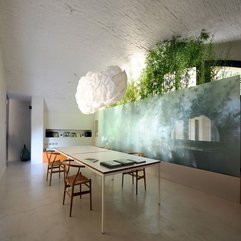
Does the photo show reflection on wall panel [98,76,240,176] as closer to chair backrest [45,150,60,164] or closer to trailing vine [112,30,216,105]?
trailing vine [112,30,216,105]

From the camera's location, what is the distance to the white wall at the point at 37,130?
230 inches

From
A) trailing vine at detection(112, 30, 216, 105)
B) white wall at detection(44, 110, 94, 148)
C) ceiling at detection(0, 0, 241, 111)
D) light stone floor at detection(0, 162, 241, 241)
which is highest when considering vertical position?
ceiling at detection(0, 0, 241, 111)

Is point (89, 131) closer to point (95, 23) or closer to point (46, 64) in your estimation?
point (46, 64)

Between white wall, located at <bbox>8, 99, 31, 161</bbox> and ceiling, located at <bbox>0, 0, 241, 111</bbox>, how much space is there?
6.33 feet

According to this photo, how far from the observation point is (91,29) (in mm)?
3215

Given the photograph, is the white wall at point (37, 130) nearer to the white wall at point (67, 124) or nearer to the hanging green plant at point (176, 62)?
the white wall at point (67, 124)

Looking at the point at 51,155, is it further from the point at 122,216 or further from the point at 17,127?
the point at 122,216

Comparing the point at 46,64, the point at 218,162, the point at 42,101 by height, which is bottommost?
the point at 218,162

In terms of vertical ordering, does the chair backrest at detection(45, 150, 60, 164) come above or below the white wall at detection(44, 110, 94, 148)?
below

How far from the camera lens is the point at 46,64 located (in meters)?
4.26

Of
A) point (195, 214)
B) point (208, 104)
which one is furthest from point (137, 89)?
point (195, 214)

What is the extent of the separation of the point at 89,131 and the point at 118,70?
5091 millimetres

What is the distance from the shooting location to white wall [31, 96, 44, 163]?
5.85m

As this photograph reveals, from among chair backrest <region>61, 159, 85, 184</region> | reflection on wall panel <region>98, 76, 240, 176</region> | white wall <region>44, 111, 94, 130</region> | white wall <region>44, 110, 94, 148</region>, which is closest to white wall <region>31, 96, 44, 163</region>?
white wall <region>44, 110, 94, 148</region>
